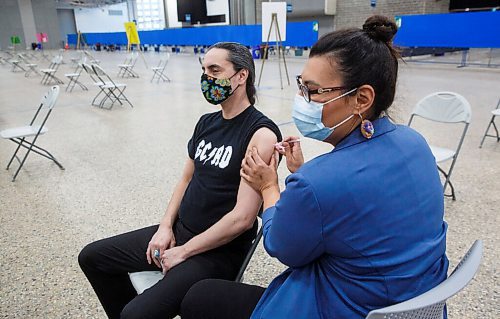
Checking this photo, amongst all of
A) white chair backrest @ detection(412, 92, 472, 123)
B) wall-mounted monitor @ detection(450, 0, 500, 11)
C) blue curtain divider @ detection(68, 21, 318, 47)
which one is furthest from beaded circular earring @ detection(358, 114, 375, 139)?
Result: wall-mounted monitor @ detection(450, 0, 500, 11)

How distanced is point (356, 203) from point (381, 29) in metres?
0.44

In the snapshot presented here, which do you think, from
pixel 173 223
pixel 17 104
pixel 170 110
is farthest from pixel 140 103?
pixel 173 223

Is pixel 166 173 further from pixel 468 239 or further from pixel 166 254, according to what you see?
pixel 468 239

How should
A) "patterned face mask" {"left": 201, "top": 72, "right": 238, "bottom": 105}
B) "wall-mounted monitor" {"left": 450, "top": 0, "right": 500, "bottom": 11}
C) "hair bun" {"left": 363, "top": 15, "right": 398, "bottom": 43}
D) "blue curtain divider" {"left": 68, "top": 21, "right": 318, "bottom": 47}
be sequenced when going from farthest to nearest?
"blue curtain divider" {"left": 68, "top": 21, "right": 318, "bottom": 47}, "wall-mounted monitor" {"left": 450, "top": 0, "right": 500, "bottom": 11}, "patterned face mask" {"left": 201, "top": 72, "right": 238, "bottom": 105}, "hair bun" {"left": 363, "top": 15, "right": 398, "bottom": 43}

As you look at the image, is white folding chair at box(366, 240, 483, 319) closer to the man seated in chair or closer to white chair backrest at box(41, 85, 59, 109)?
the man seated in chair

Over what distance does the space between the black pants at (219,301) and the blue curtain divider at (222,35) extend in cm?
956

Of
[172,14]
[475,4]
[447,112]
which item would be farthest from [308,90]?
[172,14]

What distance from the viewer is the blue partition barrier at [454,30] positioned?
933cm

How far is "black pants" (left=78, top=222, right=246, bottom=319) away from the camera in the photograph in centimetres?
129

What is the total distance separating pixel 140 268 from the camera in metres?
1.53

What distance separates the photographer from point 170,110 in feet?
21.4

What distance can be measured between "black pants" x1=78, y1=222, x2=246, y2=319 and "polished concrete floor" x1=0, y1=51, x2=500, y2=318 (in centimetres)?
38

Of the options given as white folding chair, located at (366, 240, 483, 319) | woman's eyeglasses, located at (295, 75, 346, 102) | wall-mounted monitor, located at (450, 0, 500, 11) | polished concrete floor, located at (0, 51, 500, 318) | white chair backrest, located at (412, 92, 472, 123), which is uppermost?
wall-mounted monitor, located at (450, 0, 500, 11)

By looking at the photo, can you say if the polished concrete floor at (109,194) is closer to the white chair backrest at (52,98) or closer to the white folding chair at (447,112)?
the white folding chair at (447,112)
